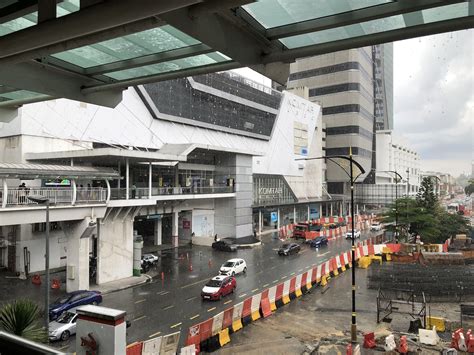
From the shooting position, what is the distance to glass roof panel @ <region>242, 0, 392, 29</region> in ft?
13.8

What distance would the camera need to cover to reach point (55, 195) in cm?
2317

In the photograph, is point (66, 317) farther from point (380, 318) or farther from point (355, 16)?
point (355, 16)

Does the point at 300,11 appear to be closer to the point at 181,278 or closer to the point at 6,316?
the point at 6,316

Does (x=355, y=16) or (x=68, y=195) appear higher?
(x=355, y=16)

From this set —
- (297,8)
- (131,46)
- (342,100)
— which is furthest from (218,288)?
(342,100)

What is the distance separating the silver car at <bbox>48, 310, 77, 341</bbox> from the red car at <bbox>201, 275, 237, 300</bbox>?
307 inches

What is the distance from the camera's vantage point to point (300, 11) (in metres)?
4.39

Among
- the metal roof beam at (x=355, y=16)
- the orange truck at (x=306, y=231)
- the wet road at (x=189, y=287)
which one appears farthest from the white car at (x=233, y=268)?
the metal roof beam at (x=355, y=16)

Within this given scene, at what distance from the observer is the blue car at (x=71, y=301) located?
19337 millimetres

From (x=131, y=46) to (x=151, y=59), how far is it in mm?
424

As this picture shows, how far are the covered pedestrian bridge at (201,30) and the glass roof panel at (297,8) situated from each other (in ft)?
0.04

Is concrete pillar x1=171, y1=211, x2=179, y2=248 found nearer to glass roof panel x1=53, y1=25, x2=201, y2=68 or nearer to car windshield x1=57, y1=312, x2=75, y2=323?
car windshield x1=57, y1=312, x2=75, y2=323

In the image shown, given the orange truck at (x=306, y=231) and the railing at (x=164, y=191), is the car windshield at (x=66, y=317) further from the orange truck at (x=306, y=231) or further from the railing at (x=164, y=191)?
the orange truck at (x=306, y=231)

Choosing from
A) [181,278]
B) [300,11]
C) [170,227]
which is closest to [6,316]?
[300,11]
